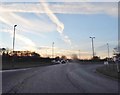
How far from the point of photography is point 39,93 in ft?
49.7

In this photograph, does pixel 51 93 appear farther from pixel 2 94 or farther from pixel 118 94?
pixel 118 94

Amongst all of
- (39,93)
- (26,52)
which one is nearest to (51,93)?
(39,93)

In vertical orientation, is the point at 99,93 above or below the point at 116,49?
below

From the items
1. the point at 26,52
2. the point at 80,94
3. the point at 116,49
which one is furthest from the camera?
the point at 26,52

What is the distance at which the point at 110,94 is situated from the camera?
15.0m

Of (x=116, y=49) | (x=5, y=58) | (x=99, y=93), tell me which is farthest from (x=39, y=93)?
(x=5, y=58)

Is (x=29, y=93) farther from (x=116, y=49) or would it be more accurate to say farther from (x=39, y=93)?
(x=116, y=49)

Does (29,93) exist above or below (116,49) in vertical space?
below

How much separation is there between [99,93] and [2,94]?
15.5 ft

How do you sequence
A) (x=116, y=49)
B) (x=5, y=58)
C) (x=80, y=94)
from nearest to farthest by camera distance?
(x=80, y=94) → (x=116, y=49) → (x=5, y=58)

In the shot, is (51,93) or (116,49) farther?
(116,49)

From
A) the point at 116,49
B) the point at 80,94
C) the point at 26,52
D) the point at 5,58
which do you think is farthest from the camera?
the point at 26,52

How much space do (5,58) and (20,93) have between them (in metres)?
67.1

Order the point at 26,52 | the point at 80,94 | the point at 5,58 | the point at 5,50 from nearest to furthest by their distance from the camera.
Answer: the point at 80,94 < the point at 5,58 < the point at 5,50 < the point at 26,52
